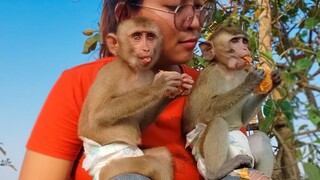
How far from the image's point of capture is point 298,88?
3650 millimetres

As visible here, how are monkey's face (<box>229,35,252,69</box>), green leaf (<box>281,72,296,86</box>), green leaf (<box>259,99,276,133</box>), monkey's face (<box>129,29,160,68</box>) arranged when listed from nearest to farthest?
1. green leaf (<box>281,72,296,86</box>)
2. monkey's face (<box>129,29,160,68</box>)
3. monkey's face (<box>229,35,252,69</box>)
4. green leaf (<box>259,99,276,133</box>)

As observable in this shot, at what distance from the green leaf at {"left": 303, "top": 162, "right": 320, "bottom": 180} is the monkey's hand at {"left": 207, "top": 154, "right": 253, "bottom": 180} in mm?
330

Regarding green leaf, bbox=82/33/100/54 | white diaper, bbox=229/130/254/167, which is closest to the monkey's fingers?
white diaper, bbox=229/130/254/167

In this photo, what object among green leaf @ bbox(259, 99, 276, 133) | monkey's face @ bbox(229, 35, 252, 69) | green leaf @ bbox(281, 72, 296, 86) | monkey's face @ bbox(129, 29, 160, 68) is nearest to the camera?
green leaf @ bbox(281, 72, 296, 86)

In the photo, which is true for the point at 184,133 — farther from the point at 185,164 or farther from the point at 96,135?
the point at 96,135

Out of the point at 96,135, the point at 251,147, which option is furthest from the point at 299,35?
the point at 96,135

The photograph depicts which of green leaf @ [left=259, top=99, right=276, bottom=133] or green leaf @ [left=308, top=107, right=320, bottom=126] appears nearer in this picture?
green leaf @ [left=308, top=107, right=320, bottom=126]

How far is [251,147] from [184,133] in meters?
0.42

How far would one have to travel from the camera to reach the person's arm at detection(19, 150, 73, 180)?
3416 mm

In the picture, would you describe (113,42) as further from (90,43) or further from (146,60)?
(90,43)

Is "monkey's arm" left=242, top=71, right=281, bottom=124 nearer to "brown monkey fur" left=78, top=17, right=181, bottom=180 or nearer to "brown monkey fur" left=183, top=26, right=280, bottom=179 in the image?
"brown monkey fur" left=183, top=26, right=280, bottom=179

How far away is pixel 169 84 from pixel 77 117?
70 cm

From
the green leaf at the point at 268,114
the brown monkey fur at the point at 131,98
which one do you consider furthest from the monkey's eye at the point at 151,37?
the green leaf at the point at 268,114

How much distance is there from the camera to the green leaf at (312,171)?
129 inches
